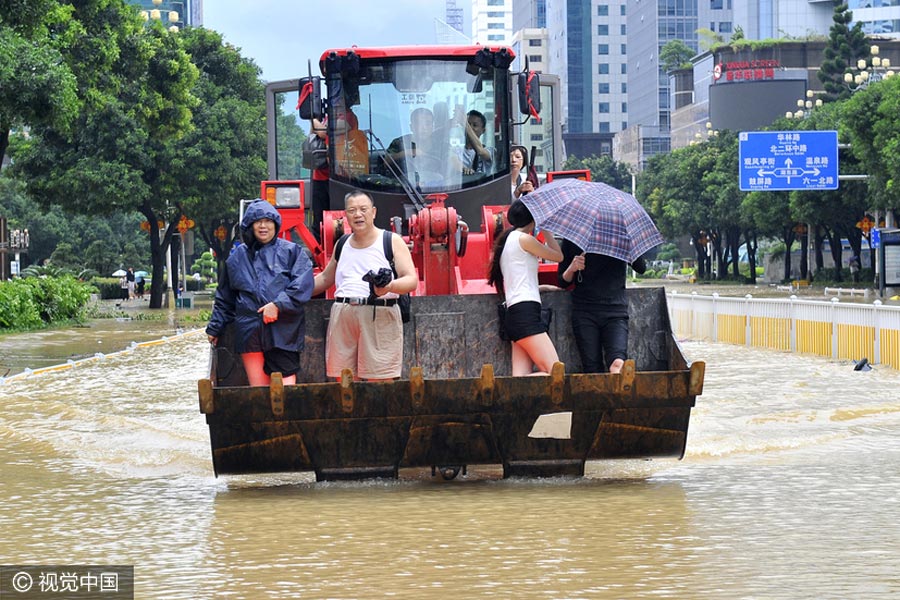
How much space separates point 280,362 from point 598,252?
226cm

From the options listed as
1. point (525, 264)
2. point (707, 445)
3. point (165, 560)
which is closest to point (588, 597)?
point (165, 560)

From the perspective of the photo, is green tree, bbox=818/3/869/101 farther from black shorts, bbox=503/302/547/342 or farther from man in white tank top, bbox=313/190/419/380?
man in white tank top, bbox=313/190/419/380

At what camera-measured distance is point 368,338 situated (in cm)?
1002

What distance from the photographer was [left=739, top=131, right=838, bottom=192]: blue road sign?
53.1 meters

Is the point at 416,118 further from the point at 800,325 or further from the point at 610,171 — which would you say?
the point at 610,171

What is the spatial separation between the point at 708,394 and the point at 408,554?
10184mm

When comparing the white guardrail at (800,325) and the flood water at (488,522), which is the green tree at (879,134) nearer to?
the white guardrail at (800,325)

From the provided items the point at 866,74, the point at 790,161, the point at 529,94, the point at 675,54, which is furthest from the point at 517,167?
the point at 675,54

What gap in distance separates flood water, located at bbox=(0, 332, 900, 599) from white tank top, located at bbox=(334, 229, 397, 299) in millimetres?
1333

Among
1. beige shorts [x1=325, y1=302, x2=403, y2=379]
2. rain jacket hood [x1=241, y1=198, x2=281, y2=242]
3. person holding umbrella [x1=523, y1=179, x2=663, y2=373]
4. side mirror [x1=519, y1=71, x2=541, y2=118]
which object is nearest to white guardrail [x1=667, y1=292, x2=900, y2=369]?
side mirror [x1=519, y1=71, x2=541, y2=118]

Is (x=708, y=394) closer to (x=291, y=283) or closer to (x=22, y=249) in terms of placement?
(x=291, y=283)

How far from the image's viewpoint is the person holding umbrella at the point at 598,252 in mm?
10086

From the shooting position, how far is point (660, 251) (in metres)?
155

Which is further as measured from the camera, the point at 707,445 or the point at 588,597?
the point at 707,445
